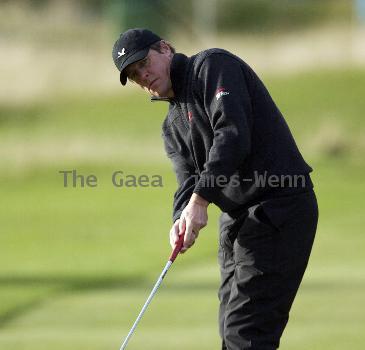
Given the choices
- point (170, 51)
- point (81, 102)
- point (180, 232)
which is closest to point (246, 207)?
point (180, 232)

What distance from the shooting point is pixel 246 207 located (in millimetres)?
4836

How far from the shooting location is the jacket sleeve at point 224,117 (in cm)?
457

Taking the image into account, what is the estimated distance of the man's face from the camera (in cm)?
479

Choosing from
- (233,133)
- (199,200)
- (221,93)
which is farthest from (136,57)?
(199,200)

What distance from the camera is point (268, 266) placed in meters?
Result: 4.75

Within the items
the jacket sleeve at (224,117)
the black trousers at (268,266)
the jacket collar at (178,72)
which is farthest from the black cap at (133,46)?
the black trousers at (268,266)

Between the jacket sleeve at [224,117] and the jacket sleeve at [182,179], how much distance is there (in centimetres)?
48

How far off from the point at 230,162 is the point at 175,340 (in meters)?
2.45

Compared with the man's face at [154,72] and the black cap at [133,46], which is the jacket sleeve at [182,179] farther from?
the black cap at [133,46]

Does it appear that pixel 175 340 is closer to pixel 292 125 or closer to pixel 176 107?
pixel 176 107

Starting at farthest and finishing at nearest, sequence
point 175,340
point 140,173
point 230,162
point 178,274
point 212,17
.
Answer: point 212,17 → point 140,173 → point 178,274 → point 175,340 → point 230,162

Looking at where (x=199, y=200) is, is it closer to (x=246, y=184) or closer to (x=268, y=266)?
(x=246, y=184)

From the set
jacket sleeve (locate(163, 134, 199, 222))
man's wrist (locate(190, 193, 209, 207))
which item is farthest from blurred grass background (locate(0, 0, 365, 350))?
man's wrist (locate(190, 193, 209, 207))

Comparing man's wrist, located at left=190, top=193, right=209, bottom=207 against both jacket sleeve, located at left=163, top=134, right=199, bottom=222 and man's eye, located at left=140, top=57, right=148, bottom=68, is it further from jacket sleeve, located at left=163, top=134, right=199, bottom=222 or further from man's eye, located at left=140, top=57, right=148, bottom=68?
man's eye, located at left=140, top=57, right=148, bottom=68
